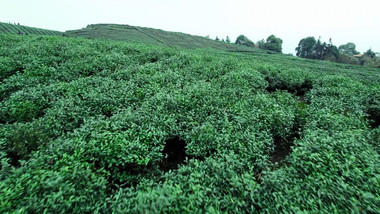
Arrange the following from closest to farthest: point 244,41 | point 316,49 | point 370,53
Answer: point 370,53 < point 316,49 < point 244,41

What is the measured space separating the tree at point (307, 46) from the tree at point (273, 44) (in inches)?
478

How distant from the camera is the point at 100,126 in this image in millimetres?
5129

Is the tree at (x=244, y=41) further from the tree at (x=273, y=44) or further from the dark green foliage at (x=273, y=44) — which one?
the tree at (x=273, y=44)

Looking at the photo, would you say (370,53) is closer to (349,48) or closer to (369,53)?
(369,53)

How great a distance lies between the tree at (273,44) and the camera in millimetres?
83188

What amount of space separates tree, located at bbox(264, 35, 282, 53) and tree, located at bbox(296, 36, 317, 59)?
12136 millimetres

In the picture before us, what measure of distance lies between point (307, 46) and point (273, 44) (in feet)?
60.2

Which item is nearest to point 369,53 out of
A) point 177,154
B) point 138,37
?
point 138,37

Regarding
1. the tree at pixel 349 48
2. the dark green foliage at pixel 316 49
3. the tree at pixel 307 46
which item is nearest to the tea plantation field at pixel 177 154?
the dark green foliage at pixel 316 49

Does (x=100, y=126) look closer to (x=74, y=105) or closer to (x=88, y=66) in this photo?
(x=74, y=105)

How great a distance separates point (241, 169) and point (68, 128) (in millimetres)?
Answer: 5989

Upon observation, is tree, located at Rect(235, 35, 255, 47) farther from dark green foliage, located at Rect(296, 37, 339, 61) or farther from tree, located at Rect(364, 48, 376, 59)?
tree, located at Rect(364, 48, 376, 59)

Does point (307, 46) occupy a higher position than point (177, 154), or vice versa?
point (307, 46)

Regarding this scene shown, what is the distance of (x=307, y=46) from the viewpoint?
8475cm
